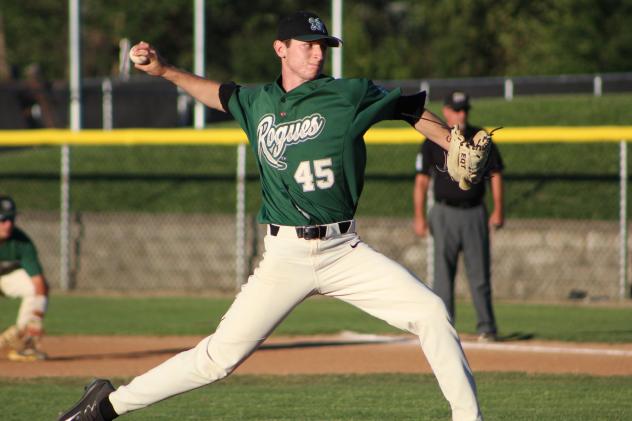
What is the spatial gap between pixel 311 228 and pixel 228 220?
10943mm

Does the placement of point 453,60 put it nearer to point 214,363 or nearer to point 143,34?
point 143,34

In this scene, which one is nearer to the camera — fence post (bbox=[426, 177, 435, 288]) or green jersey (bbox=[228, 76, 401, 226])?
green jersey (bbox=[228, 76, 401, 226])

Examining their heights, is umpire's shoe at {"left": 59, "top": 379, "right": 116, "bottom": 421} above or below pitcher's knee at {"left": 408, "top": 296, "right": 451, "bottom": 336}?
below

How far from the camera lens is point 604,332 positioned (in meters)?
10.9

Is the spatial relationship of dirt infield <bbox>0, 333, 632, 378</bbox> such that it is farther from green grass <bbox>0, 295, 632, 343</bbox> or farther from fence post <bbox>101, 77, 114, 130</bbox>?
fence post <bbox>101, 77, 114, 130</bbox>

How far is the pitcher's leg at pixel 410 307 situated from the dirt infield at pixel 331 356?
368 cm

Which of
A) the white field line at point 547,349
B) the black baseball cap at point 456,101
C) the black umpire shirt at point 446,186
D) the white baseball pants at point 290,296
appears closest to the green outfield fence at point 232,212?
the black umpire shirt at point 446,186

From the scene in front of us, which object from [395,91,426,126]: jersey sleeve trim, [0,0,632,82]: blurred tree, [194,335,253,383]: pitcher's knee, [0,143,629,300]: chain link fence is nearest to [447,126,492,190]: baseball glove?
[395,91,426,126]: jersey sleeve trim

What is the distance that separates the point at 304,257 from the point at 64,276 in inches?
457

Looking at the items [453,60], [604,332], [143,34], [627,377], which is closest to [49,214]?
[604,332]

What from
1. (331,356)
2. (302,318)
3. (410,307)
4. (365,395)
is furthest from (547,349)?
(410,307)

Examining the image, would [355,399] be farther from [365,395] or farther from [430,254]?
[430,254]

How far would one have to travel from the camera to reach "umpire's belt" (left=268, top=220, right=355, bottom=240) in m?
5.18

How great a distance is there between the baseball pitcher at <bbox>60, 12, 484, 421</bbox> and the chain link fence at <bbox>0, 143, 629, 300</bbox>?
9746 mm
